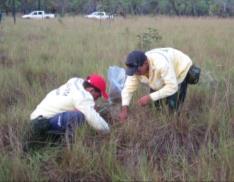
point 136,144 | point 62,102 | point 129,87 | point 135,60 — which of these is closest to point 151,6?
point 129,87

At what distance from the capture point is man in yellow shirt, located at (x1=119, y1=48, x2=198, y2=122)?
141 inches

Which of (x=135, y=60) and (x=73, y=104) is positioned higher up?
(x=135, y=60)

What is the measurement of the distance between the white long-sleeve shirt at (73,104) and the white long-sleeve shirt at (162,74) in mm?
533

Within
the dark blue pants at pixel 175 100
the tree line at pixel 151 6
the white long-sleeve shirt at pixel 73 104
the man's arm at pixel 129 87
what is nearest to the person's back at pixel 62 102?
the white long-sleeve shirt at pixel 73 104

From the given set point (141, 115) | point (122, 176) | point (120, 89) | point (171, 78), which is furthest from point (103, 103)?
point (122, 176)

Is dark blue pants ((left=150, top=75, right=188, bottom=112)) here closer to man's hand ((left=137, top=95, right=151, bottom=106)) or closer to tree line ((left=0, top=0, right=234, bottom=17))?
man's hand ((left=137, top=95, right=151, bottom=106))

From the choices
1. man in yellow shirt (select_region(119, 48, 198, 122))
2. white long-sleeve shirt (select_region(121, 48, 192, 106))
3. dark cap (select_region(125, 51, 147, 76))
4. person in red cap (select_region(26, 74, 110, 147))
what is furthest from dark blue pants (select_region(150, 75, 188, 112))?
person in red cap (select_region(26, 74, 110, 147))

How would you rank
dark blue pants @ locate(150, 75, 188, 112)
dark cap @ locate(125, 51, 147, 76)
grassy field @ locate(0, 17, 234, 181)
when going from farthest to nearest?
dark blue pants @ locate(150, 75, 188, 112)
dark cap @ locate(125, 51, 147, 76)
grassy field @ locate(0, 17, 234, 181)

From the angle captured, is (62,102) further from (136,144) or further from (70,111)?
(136,144)

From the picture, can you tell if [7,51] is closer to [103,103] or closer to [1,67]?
[1,67]

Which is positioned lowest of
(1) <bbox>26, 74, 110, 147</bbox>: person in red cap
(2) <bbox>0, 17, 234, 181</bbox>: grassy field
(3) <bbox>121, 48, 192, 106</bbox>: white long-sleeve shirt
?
(2) <bbox>0, 17, 234, 181</bbox>: grassy field

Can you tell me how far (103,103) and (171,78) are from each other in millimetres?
952

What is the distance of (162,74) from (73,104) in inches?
33.1

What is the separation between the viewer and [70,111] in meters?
3.47
